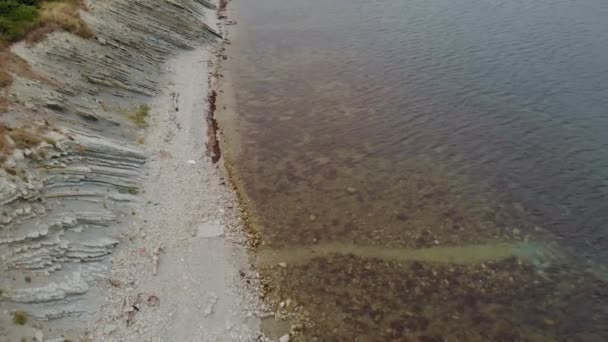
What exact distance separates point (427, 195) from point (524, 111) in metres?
14.0

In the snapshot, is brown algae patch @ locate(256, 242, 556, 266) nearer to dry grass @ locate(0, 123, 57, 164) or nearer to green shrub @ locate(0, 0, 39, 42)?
dry grass @ locate(0, 123, 57, 164)

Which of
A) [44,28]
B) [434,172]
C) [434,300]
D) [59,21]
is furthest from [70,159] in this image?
[434,172]

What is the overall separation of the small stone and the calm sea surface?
23.7 ft

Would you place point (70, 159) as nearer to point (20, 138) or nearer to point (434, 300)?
point (20, 138)

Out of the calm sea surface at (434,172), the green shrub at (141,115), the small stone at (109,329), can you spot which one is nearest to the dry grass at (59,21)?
the green shrub at (141,115)

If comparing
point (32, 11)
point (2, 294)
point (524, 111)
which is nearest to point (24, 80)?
point (32, 11)

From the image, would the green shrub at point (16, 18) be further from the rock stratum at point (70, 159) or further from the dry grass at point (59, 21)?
the rock stratum at point (70, 159)

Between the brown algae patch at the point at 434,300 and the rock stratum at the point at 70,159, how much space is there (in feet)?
30.8

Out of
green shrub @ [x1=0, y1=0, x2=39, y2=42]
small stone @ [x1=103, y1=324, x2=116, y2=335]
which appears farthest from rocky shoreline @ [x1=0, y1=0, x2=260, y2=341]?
green shrub @ [x1=0, y1=0, x2=39, y2=42]

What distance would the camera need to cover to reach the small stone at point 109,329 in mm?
19086

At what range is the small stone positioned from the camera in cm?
1909

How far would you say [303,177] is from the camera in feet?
98.6

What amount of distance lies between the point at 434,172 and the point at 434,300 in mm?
11003

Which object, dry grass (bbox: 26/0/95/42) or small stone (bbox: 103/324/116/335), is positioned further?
dry grass (bbox: 26/0/95/42)
